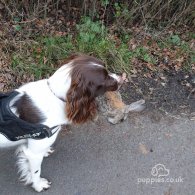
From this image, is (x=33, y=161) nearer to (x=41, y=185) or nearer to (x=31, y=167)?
(x=31, y=167)

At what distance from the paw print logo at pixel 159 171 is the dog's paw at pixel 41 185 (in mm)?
1143

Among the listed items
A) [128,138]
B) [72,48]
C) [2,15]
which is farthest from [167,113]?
[2,15]

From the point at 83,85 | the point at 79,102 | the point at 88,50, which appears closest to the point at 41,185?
the point at 79,102

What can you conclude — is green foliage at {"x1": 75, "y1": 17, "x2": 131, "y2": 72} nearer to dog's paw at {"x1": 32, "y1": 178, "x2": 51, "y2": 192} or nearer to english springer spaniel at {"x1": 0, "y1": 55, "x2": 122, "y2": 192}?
english springer spaniel at {"x1": 0, "y1": 55, "x2": 122, "y2": 192}

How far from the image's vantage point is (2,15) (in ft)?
17.5

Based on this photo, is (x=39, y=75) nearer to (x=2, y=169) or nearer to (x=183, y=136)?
(x=2, y=169)

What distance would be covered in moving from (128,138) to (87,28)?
5.70 ft

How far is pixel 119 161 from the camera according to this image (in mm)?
4203

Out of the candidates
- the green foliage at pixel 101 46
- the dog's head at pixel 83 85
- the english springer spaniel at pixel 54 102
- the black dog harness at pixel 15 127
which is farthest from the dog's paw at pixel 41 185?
the green foliage at pixel 101 46

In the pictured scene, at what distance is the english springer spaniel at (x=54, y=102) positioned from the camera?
3074 millimetres

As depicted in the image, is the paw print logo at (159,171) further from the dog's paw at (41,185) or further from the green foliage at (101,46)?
the green foliage at (101,46)

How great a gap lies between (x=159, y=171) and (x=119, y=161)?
17.7 inches

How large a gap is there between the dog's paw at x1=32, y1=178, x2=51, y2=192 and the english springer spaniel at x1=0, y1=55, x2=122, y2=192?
0.54 meters

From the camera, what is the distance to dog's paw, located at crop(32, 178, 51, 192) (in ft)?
12.4
